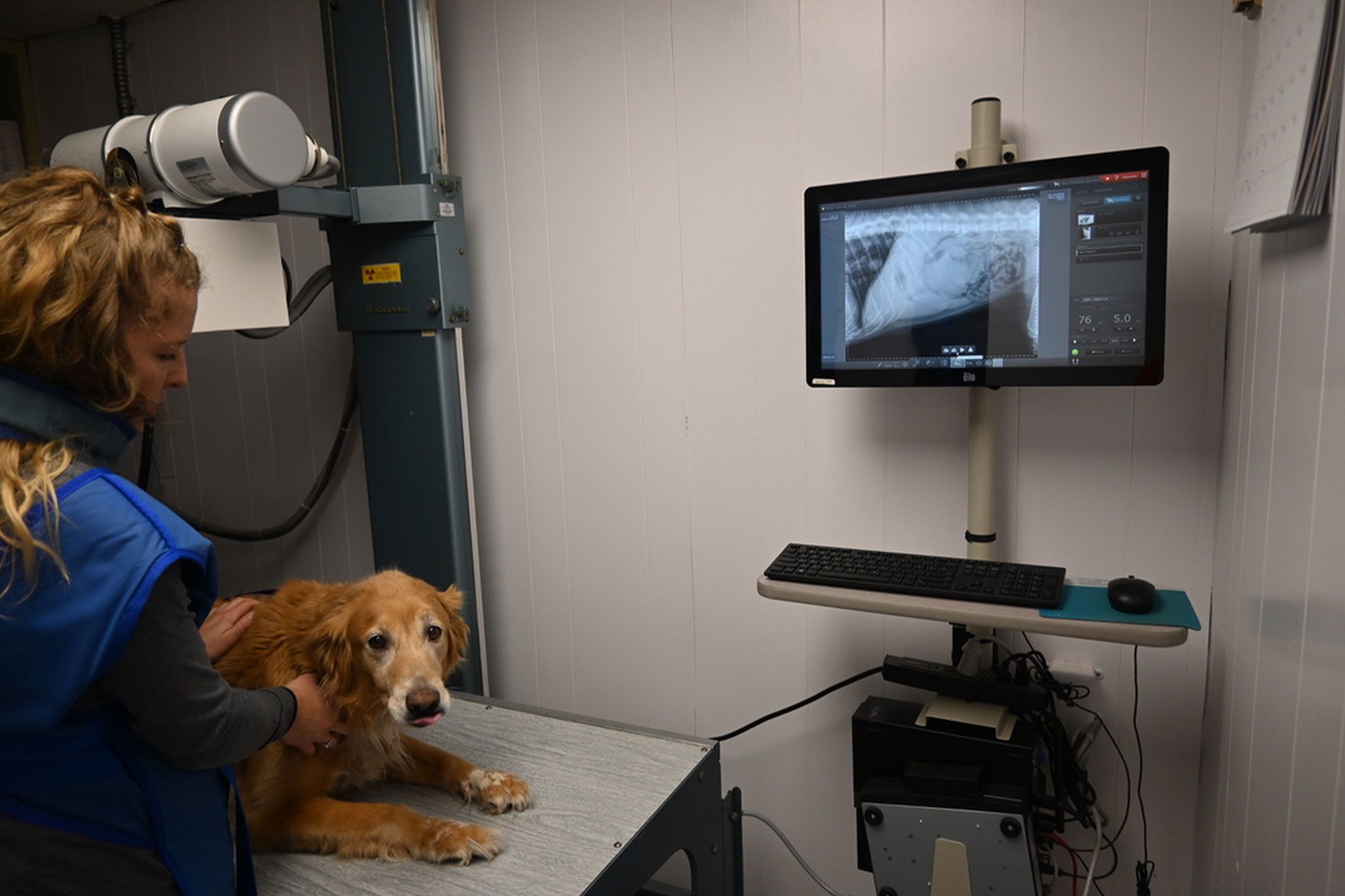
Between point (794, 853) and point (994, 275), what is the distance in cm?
141

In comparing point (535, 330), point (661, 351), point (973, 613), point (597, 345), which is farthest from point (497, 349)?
point (973, 613)

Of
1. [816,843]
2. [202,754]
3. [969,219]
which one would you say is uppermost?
[969,219]

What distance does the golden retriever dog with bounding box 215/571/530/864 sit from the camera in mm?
1304

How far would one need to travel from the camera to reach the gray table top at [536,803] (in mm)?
1272

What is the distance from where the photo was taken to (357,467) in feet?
8.23

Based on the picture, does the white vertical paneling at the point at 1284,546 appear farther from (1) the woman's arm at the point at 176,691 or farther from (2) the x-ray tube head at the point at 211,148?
(2) the x-ray tube head at the point at 211,148

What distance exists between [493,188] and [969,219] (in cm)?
122

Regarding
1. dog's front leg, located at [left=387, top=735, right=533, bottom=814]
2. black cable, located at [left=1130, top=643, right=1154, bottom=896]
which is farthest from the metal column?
black cable, located at [left=1130, top=643, right=1154, bottom=896]

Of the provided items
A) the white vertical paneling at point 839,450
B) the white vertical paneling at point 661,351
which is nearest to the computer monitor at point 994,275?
the white vertical paneling at point 839,450

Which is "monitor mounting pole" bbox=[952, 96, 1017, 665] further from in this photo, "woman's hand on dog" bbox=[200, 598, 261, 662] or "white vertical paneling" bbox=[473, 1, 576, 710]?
"woman's hand on dog" bbox=[200, 598, 261, 662]

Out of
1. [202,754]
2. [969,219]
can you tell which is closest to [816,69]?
[969,219]

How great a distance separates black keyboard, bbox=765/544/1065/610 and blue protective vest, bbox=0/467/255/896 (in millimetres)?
976

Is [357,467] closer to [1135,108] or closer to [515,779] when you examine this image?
[515,779]

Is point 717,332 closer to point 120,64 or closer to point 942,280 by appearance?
point 942,280
